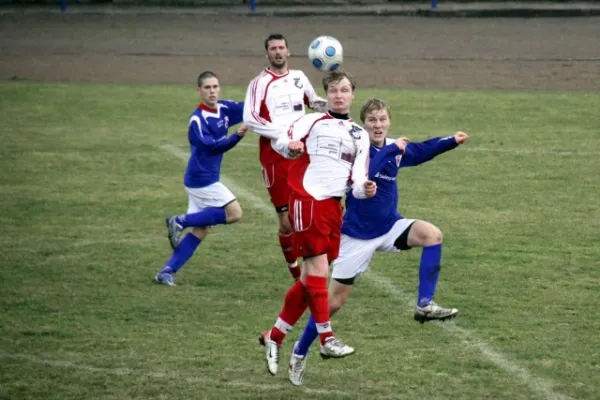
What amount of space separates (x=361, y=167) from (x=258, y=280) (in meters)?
3.40

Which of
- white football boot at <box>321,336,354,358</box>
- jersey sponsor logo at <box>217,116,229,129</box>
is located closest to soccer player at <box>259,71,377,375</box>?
white football boot at <box>321,336,354,358</box>

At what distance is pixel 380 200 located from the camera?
957 centimetres

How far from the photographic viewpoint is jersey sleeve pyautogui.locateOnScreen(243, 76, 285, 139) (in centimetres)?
1188

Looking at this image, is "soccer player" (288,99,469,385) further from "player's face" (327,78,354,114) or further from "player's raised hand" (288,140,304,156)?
"player's raised hand" (288,140,304,156)

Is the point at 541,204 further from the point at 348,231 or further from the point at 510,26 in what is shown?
the point at 510,26

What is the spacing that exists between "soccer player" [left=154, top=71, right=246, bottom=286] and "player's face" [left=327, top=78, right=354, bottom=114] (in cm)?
305

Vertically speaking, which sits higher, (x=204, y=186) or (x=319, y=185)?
(x=319, y=185)

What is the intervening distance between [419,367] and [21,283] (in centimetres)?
458

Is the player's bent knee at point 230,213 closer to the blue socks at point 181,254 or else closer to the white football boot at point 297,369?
the blue socks at point 181,254

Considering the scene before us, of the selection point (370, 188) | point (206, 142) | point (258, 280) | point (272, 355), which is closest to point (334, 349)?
point (272, 355)

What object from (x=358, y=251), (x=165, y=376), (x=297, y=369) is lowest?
(x=165, y=376)

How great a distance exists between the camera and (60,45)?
104 ft

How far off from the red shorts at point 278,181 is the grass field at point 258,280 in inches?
30.9

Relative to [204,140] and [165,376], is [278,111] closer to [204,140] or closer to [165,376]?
[204,140]
